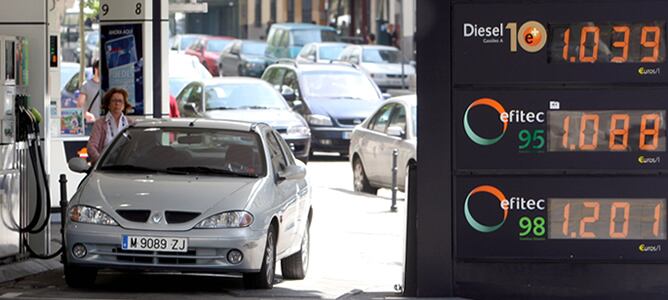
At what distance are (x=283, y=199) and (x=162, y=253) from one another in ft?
4.88

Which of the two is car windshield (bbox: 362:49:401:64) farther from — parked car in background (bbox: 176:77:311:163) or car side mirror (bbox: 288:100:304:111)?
parked car in background (bbox: 176:77:311:163)

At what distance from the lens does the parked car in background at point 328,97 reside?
29.1 meters

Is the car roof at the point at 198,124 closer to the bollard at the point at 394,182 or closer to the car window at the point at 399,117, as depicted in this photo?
the bollard at the point at 394,182

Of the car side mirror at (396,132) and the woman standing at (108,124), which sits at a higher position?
the woman standing at (108,124)

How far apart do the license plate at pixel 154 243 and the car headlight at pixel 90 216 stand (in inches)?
8.1

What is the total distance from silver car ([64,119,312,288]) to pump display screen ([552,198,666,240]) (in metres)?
2.82

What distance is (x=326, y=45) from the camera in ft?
155

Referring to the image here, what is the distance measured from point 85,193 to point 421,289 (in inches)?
128

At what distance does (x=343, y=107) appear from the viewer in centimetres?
2956

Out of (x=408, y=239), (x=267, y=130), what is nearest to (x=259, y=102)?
(x=267, y=130)

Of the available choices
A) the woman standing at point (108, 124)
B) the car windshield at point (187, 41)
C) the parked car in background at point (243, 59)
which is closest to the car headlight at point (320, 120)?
the woman standing at point (108, 124)

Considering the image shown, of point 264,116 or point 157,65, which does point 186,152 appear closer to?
point 157,65

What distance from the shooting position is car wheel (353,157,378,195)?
2339cm

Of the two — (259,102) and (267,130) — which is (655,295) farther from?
(259,102)
